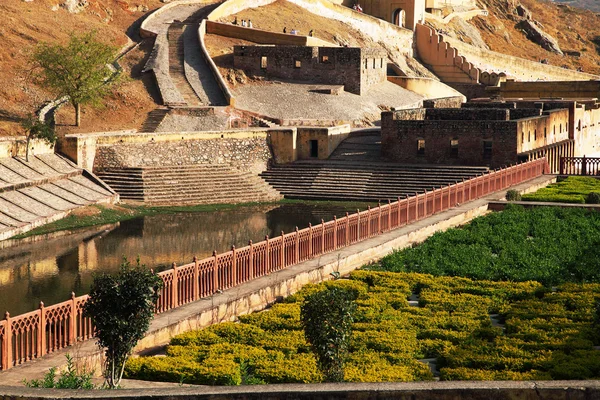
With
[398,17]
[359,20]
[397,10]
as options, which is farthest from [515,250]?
[398,17]

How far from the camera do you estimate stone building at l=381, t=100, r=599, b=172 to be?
43.9 metres

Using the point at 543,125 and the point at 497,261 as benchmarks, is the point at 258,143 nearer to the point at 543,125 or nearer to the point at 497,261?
the point at 543,125

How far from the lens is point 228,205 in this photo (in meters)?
40.2

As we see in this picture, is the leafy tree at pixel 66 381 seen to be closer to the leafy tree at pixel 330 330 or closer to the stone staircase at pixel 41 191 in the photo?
the leafy tree at pixel 330 330

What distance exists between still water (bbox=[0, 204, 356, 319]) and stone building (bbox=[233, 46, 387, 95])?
1652 cm

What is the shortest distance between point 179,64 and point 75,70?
426 inches

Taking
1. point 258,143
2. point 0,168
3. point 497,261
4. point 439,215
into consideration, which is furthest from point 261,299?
point 258,143

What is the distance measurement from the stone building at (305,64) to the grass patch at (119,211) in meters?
15.4

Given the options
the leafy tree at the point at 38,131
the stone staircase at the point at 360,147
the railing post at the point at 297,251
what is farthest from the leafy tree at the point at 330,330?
the stone staircase at the point at 360,147

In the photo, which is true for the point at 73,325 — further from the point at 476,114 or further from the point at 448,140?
the point at 476,114

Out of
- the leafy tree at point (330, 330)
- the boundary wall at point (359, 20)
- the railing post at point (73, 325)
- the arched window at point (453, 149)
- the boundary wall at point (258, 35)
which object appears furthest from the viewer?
the boundary wall at point (359, 20)

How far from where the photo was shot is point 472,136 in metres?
44.3

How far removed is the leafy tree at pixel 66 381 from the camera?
13.5m

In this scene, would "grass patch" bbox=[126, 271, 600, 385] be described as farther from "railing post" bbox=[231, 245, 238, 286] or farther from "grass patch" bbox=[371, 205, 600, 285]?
"grass patch" bbox=[371, 205, 600, 285]
